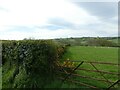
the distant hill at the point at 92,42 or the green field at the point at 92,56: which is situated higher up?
the distant hill at the point at 92,42

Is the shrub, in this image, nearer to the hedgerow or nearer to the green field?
the hedgerow

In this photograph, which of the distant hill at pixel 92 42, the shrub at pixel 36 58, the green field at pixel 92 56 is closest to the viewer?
the shrub at pixel 36 58

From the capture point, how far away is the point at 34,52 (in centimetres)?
942

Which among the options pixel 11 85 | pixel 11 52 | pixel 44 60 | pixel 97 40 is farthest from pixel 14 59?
pixel 97 40

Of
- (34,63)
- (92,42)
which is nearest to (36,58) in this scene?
(34,63)

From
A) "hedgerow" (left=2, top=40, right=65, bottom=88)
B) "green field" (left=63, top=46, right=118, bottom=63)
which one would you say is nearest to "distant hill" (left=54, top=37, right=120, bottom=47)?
"green field" (left=63, top=46, right=118, bottom=63)

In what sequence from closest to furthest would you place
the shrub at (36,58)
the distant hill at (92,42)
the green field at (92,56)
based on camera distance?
1. the shrub at (36,58)
2. the green field at (92,56)
3. the distant hill at (92,42)

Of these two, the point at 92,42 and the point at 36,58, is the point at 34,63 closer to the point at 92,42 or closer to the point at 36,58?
the point at 36,58

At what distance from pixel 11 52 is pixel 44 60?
233cm

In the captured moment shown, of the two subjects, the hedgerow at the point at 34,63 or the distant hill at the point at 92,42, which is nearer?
the hedgerow at the point at 34,63

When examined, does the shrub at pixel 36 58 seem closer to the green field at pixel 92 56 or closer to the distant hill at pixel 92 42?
the green field at pixel 92 56

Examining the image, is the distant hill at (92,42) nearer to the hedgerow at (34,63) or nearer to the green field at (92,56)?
the green field at (92,56)

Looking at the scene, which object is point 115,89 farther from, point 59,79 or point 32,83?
point 32,83

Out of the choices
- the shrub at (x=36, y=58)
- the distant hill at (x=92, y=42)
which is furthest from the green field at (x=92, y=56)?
the distant hill at (x=92, y=42)
